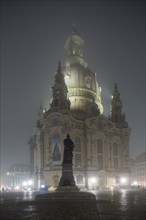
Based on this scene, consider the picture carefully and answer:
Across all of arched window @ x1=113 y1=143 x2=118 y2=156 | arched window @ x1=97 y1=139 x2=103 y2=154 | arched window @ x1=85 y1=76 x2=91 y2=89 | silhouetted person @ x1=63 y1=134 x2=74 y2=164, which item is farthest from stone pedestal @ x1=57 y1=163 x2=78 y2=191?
arched window @ x1=85 y1=76 x2=91 y2=89

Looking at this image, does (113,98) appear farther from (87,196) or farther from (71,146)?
(87,196)

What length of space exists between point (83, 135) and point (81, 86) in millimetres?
20456

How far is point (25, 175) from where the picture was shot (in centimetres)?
18888

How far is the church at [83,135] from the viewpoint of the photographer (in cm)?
9000

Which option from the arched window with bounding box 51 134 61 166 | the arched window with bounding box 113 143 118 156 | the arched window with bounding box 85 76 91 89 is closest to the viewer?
→ the arched window with bounding box 51 134 61 166

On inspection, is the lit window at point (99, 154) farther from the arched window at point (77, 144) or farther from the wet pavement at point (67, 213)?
the wet pavement at point (67, 213)

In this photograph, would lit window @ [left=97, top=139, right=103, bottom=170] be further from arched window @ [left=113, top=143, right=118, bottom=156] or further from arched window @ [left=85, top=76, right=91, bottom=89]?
arched window @ [left=85, top=76, right=91, bottom=89]

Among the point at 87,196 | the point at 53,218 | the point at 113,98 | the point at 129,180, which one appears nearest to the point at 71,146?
the point at 87,196

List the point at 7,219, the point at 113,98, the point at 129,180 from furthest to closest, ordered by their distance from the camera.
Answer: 1. the point at 113,98
2. the point at 129,180
3. the point at 7,219

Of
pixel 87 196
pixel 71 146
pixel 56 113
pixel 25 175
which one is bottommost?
pixel 25 175

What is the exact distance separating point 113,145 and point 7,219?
8490cm

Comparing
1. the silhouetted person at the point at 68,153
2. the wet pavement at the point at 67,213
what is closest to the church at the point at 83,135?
the silhouetted person at the point at 68,153

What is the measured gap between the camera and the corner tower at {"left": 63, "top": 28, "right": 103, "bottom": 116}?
10675 cm

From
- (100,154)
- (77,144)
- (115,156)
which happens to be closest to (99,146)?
(100,154)
